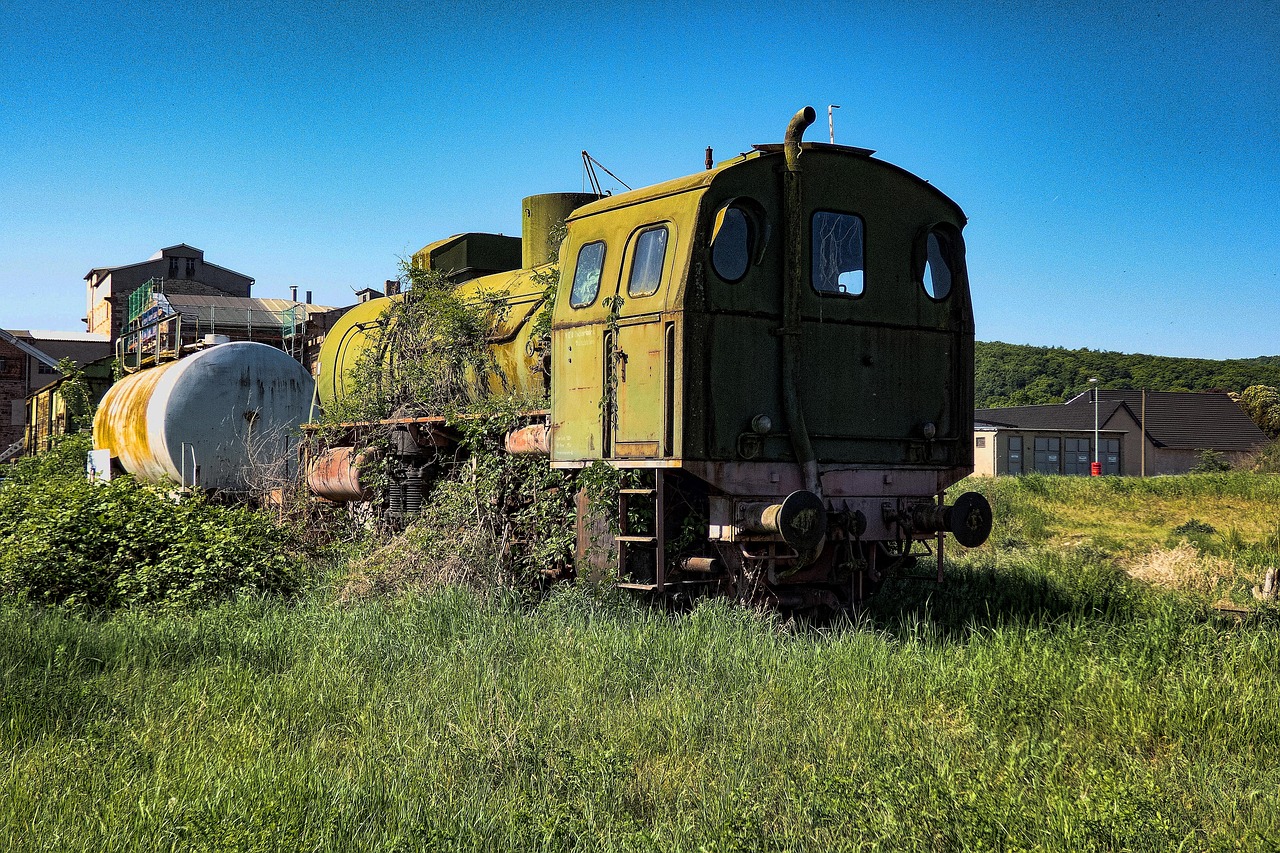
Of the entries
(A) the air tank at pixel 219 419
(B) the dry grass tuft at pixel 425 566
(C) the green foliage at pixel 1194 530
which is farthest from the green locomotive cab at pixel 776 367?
(C) the green foliage at pixel 1194 530

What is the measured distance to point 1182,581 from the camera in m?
11.8

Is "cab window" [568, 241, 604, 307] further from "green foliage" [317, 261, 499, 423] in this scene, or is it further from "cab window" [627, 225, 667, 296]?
"green foliage" [317, 261, 499, 423]

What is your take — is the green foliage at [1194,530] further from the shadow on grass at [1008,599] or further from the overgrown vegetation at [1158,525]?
the shadow on grass at [1008,599]

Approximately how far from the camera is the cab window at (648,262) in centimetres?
823

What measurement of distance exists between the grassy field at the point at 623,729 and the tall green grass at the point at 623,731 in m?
0.02

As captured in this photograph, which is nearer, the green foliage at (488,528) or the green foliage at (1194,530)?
the green foliage at (488,528)

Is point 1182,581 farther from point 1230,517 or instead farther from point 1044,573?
point 1230,517

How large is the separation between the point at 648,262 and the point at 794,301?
1.20 m

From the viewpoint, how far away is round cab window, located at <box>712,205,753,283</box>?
808 cm

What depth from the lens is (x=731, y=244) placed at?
8195mm

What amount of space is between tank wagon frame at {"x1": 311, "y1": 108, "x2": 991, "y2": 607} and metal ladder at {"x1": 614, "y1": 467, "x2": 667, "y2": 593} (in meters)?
0.02

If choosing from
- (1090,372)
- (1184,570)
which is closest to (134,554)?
(1184,570)

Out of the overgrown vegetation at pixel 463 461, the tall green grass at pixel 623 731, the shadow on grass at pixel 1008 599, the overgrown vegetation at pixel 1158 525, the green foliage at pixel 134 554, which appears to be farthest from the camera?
the overgrown vegetation at pixel 1158 525

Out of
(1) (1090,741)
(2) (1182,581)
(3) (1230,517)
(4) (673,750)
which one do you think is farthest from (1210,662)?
(3) (1230,517)
